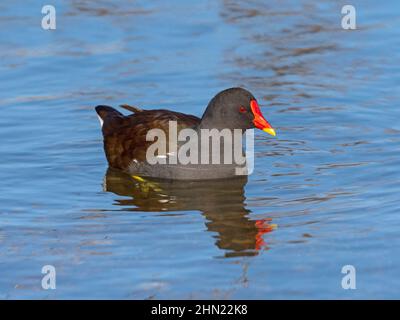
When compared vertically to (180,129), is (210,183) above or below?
below

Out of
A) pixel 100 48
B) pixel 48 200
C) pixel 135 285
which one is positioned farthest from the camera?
pixel 100 48

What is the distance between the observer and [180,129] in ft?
29.0

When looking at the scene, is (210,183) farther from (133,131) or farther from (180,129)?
(133,131)

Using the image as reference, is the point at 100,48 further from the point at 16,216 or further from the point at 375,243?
the point at 375,243

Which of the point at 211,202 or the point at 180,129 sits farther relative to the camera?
the point at 180,129

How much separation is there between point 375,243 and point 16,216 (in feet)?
8.96

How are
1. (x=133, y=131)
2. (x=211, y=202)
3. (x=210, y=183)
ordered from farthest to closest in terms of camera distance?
(x=133, y=131)
(x=210, y=183)
(x=211, y=202)

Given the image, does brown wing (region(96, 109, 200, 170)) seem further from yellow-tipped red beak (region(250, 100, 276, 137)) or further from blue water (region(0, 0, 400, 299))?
yellow-tipped red beak (region(250, 100, 276, 137))

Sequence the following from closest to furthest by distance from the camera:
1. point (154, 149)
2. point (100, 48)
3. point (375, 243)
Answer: point (375, 243)
point (154, 149)
point (100, 48)

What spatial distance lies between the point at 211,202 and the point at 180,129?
2.86ft

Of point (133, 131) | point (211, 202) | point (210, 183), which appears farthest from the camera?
point (133, 131)

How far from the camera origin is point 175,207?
8156mm

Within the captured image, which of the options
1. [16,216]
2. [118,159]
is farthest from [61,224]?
[118,159]

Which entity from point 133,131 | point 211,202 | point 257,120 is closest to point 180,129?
point 133,131
